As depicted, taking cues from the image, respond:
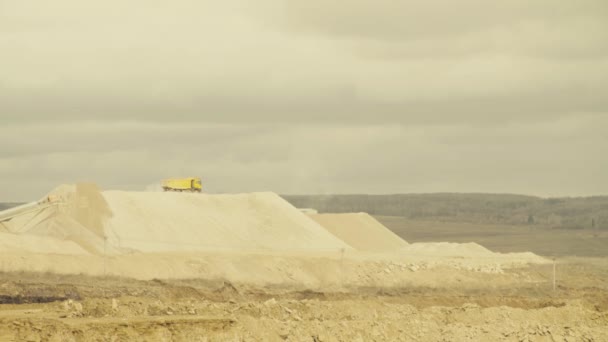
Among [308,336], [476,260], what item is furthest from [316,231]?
[308,336]

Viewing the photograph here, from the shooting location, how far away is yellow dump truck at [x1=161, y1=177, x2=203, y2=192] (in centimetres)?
8731

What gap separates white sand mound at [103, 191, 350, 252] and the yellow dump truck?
240cm

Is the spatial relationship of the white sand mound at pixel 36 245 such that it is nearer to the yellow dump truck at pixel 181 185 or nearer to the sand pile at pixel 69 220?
the sand pile at pixel 69 220

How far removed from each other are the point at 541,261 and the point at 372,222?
2243 centimetres

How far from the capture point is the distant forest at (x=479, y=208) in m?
148

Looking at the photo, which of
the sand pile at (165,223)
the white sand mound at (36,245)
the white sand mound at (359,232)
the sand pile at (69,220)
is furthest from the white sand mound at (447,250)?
the white sand mound at (36,245)

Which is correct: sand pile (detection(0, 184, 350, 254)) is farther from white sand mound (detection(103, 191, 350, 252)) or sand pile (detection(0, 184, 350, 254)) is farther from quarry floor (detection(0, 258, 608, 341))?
quarry floor (detection(0, 258, 608, 341))

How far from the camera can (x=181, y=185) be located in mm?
87375

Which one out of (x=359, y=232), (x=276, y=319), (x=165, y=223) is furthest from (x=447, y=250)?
(x=276, y=319)

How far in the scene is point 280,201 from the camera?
88.3 meters

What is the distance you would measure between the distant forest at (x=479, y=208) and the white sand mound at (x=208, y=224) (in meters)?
59.0

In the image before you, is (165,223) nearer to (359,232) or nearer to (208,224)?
(208,224)

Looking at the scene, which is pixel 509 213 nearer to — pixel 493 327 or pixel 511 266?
pixel 511 266

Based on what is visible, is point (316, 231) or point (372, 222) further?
point (372, 222)
